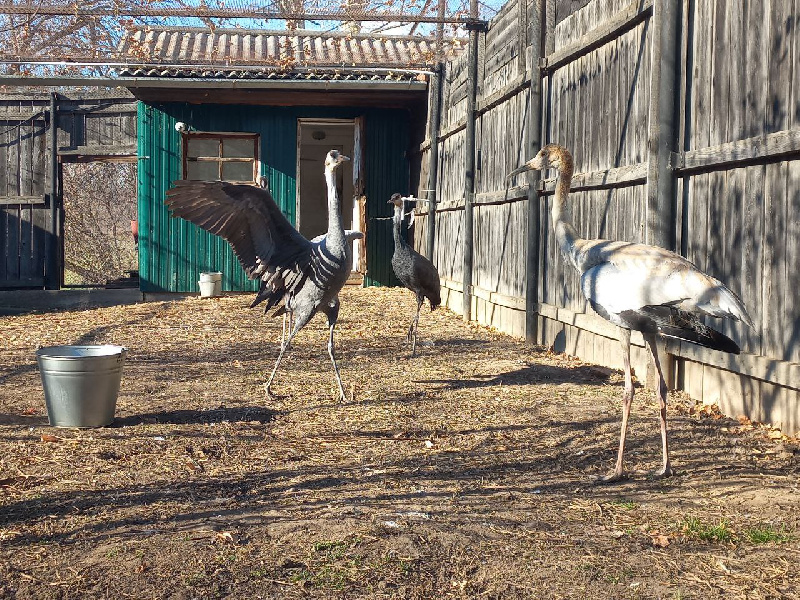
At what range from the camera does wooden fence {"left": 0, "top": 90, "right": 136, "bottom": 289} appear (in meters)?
17.5

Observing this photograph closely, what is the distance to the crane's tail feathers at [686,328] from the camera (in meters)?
4.82

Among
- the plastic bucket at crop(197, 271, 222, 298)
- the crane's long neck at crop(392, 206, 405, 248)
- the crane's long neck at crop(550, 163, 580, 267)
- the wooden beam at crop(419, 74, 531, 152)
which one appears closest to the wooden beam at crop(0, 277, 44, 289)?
the plastic bucket at crop(197, 271, 222, 298)

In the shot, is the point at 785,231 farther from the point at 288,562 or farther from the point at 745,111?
the point at 288,562

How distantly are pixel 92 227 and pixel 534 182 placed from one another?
17.7 metres

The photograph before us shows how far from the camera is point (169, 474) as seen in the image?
16.1 feet

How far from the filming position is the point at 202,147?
17234 millimetres

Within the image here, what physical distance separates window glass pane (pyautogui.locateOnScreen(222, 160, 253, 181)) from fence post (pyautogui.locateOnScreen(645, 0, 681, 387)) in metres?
11.7

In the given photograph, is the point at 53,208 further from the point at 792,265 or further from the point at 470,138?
the point at 792,265

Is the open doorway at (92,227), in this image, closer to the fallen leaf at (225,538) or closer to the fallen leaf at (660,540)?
the fallen leaf at (225,538)

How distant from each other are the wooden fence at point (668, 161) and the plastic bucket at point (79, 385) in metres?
4.06

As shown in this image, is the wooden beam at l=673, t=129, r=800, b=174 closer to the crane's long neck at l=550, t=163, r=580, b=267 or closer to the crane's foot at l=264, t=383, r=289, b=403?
the crane's long neck at l=550, t=163, r=580, b=267

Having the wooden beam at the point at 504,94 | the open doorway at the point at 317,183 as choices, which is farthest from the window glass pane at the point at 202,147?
the wooden beam at the point at 504,94

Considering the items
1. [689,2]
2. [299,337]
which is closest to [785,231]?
[689,2]

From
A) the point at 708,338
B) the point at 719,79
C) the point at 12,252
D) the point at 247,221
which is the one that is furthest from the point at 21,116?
the point at 708,338
